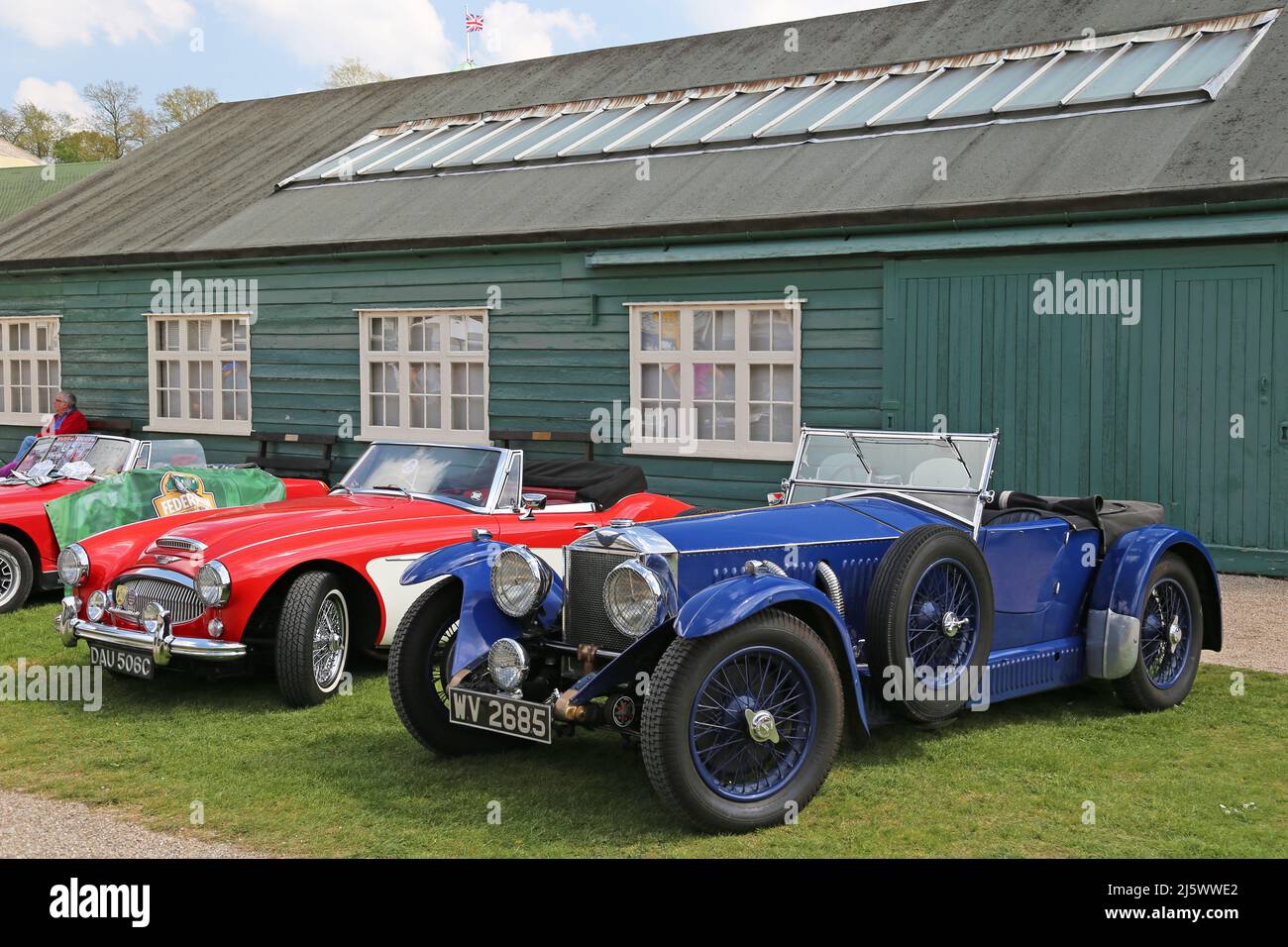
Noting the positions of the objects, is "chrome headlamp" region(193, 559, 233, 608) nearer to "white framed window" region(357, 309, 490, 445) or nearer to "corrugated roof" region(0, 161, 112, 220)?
"white framed window" region(357, 309, 490, 445)

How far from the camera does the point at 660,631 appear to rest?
15.4 feet

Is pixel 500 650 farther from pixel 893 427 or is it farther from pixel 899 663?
pixel 893 427

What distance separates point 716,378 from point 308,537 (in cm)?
566

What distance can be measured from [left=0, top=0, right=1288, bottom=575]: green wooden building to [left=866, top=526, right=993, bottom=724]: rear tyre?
4884 mm

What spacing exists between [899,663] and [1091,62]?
29.5 ft

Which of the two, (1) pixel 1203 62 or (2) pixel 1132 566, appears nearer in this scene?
(2) pixel 1132 566

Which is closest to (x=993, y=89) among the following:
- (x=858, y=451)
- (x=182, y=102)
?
(x=858, y=451)

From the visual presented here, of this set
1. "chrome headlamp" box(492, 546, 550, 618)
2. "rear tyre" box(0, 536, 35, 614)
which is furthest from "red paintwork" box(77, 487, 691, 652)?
"rear tyre" box(0, 536, 35, 614)

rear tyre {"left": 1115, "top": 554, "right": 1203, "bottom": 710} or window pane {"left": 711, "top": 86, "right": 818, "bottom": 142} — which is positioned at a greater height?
window pane {"left": 711, "top": 86, "right": 818, "bottom": 142}

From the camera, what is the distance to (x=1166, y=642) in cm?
628

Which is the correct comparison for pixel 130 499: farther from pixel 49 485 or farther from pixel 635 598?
pixel 635 598

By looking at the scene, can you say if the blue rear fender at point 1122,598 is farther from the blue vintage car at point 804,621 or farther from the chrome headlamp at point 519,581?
the chrome headlamp at point 519,581

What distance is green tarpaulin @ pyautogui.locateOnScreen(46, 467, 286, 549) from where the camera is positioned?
29.0 ft

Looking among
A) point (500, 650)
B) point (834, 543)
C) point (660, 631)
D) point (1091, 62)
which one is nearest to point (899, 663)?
point (834, 543)
